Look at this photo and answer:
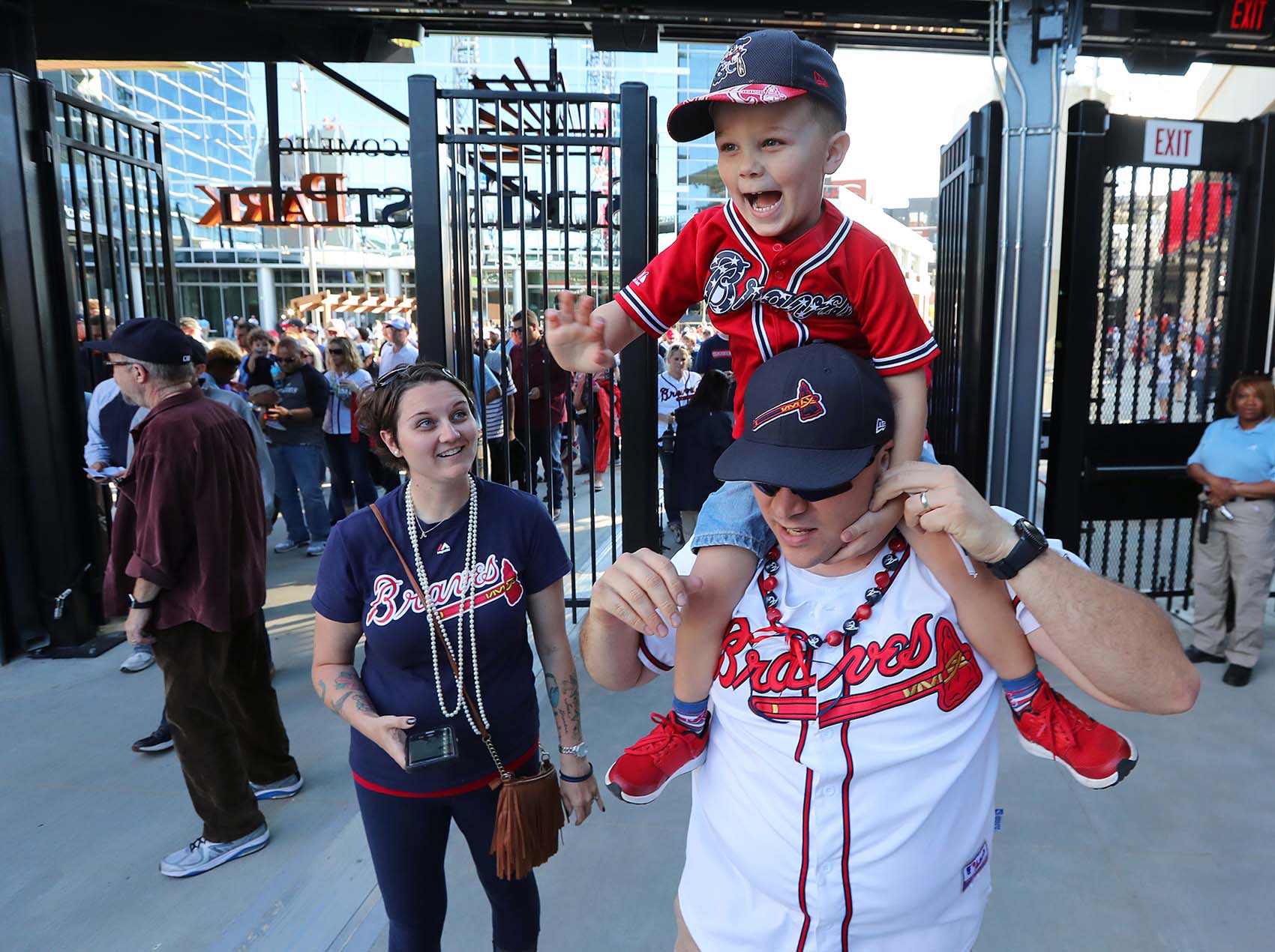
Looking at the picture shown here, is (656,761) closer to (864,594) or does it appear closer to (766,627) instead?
(766,627)

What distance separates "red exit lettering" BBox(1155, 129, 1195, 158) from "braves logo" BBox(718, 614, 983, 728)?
464cm

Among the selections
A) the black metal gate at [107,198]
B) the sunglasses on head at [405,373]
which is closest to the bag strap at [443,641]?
the sunglasses on head at [405,373]

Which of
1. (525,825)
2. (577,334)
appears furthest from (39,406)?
(577,334)

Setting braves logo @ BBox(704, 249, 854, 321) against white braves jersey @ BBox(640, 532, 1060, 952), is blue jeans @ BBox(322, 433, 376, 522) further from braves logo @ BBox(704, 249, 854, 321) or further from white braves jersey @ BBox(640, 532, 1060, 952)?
white braves jersey @ BBox(640, 532, 1060, 952)

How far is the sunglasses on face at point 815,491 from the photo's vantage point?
1.27 m

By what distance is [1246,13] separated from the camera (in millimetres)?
4766

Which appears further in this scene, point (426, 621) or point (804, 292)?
point (426, 621)

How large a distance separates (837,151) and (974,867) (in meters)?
1.34

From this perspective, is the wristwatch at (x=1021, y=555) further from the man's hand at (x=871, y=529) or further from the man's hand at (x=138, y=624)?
the man's hand at (x=138, y=624)

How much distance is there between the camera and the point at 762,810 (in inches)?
55.0

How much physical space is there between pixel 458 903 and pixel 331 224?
1189 centimetres

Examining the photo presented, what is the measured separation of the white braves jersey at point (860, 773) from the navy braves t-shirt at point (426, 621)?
882 millimetres

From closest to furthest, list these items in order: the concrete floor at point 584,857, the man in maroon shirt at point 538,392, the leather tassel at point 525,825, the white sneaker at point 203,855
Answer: the leather tassel at point 525,825 < the concrete floor at point 584,857 < the white sneaker at point 203,855 < the man in maroon shirt at point 538,392

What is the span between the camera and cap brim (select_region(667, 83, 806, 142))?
1477mm
